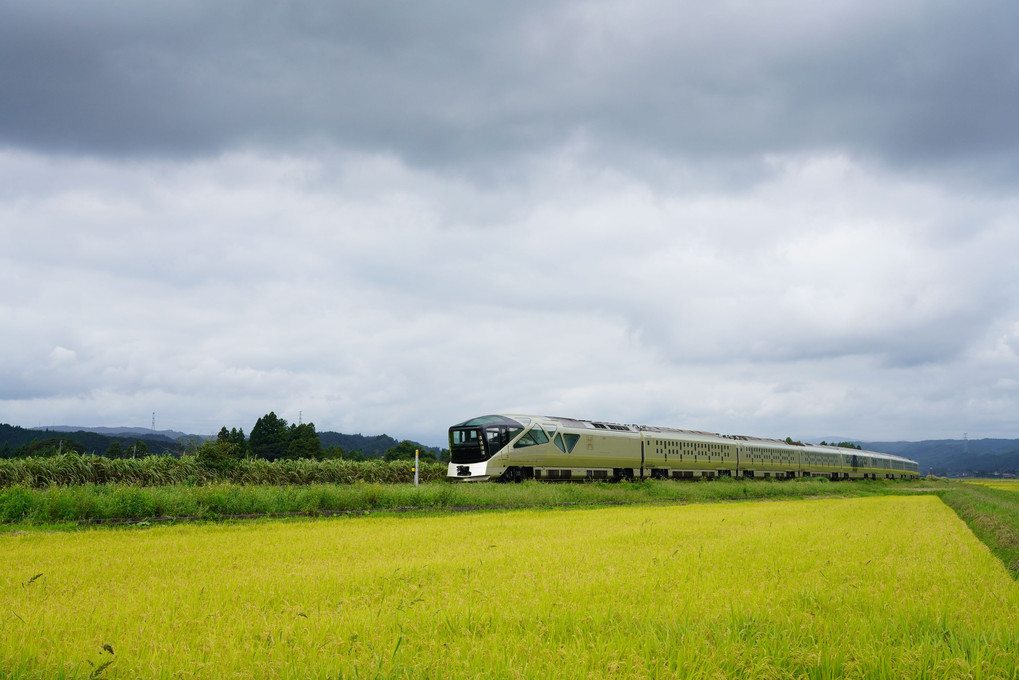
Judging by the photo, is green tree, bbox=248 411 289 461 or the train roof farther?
green tree, bbox=248 411 289 461

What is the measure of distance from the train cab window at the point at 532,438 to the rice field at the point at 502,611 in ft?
73.2

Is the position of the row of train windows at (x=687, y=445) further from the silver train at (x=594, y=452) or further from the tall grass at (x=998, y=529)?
the tall grass at (x=998, y=529)

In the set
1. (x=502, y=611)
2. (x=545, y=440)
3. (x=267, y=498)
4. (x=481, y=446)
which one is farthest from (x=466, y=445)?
(x=502, y=611)

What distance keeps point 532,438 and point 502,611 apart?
93.9 feet

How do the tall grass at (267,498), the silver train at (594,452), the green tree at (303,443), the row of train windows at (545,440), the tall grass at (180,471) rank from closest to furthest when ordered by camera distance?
the tall grass at (267,498) → the tall grass at (180,471) → the silver train at (594,452) → the row of train windows at (545,440) → the green tree at (303,443)

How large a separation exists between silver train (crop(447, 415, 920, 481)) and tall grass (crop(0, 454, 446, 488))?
4.66 metres

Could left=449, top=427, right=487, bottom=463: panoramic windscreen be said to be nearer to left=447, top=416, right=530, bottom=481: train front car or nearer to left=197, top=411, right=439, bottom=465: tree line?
left=447, top=416, right=530, bottom=481: train front car

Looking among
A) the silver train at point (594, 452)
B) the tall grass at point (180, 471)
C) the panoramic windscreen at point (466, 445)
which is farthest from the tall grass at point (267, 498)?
the panoramic windscreen at point (466, 445)

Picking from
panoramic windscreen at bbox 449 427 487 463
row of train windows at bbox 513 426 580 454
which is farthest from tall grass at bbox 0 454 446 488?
row of train windows at bbox 513 426 580 454

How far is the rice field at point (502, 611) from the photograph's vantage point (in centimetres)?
453

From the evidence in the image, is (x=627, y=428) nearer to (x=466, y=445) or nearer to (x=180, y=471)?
(x=466, y=445)

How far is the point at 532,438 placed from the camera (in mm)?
34312

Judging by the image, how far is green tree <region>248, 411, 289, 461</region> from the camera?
3401 inches

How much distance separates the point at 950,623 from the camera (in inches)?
221
